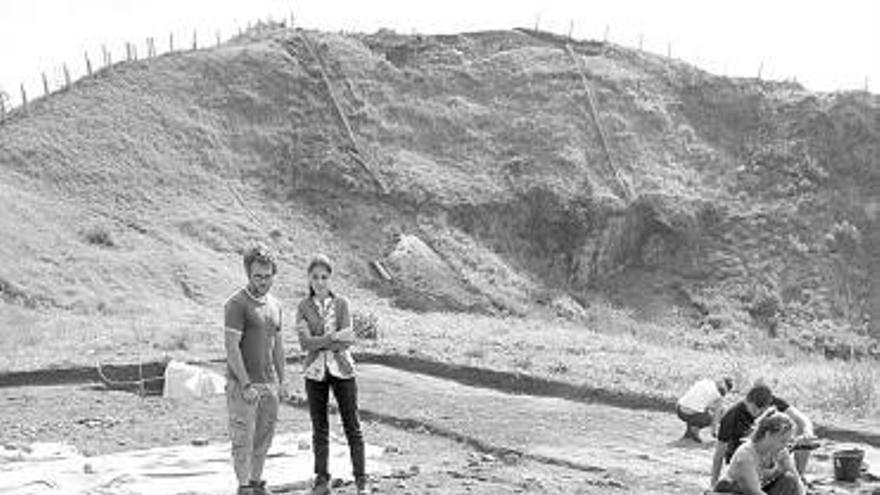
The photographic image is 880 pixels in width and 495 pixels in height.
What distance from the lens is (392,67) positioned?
44500 mm

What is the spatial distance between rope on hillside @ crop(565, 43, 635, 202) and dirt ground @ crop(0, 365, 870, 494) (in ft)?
85.4

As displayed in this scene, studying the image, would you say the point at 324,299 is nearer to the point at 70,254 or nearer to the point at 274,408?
the point at 274,408

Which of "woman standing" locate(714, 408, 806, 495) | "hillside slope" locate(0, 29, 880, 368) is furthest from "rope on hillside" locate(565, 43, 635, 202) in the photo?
"woman standing" locate(714, 408, 806, 495)

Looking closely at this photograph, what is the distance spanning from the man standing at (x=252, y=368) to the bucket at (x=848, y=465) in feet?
14.3

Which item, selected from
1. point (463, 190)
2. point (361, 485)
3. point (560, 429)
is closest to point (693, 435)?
point (560, 429)

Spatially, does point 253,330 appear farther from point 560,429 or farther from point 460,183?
point 460,183

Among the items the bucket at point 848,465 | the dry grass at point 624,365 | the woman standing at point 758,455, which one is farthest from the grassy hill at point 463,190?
the woman standing at point 758,455

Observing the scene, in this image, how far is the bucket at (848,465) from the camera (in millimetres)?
8930

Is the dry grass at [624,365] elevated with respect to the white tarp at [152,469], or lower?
elevated

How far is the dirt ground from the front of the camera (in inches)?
342

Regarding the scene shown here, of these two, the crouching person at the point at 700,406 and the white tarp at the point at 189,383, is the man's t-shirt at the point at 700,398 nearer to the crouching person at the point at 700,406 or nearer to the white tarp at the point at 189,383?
the crouching person at the point at 700,406

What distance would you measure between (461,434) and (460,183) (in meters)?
28.1

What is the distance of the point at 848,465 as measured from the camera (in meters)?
8.94

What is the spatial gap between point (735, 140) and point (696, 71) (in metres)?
4.81
